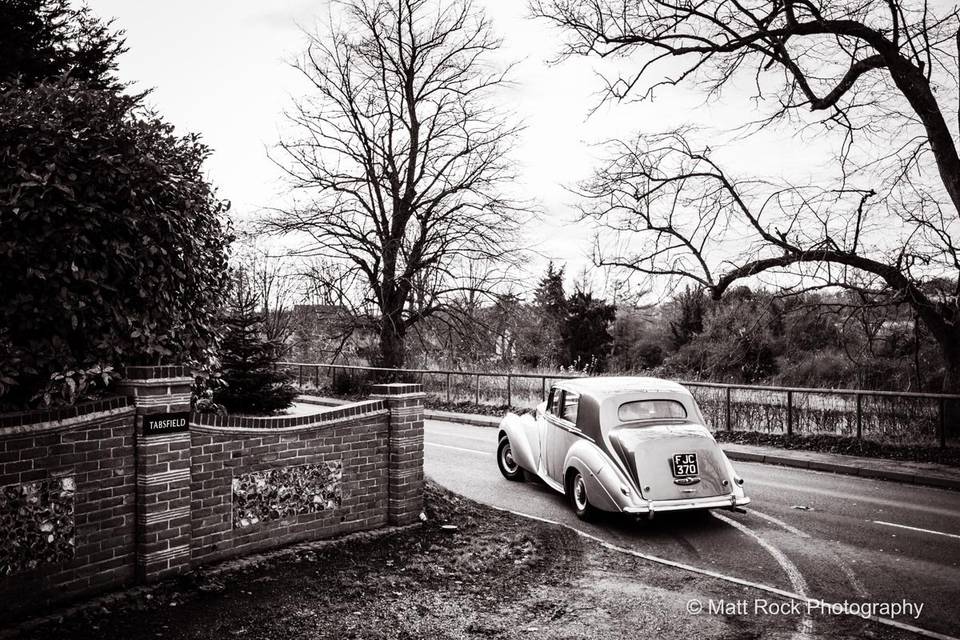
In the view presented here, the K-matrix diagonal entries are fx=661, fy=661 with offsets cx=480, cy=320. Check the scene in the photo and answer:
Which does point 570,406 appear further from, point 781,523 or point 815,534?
point 815,534

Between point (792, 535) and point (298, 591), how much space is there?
575cm

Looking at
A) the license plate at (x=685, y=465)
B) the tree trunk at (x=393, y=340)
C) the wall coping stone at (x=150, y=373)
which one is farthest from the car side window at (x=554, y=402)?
the tree trunk at (x=393, y=340)

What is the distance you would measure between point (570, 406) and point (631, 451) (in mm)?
1497

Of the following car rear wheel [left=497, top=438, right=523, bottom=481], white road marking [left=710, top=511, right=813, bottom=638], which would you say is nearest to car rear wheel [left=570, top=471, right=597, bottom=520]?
white road marking [left=710, top=511, right=813, bottom=638]

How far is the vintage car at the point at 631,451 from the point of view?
779cm

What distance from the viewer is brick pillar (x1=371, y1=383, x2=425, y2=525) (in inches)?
295

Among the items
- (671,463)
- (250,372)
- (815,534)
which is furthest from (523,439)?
(250,372)

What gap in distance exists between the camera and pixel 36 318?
5562 millimetres

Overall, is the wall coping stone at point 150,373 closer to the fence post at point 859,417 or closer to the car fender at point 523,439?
the car fender at point 523,439

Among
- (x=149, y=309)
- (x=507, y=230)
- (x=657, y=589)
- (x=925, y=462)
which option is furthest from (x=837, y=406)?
(x=149, y=309)

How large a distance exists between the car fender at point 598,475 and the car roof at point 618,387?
681 mm

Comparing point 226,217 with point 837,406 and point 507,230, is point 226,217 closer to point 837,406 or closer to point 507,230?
point 837,406

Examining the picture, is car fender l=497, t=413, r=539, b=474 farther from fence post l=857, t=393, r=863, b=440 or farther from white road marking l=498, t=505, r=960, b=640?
fence post l=857, t=393, r=863, b=440

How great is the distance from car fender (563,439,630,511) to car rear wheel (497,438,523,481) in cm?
224
